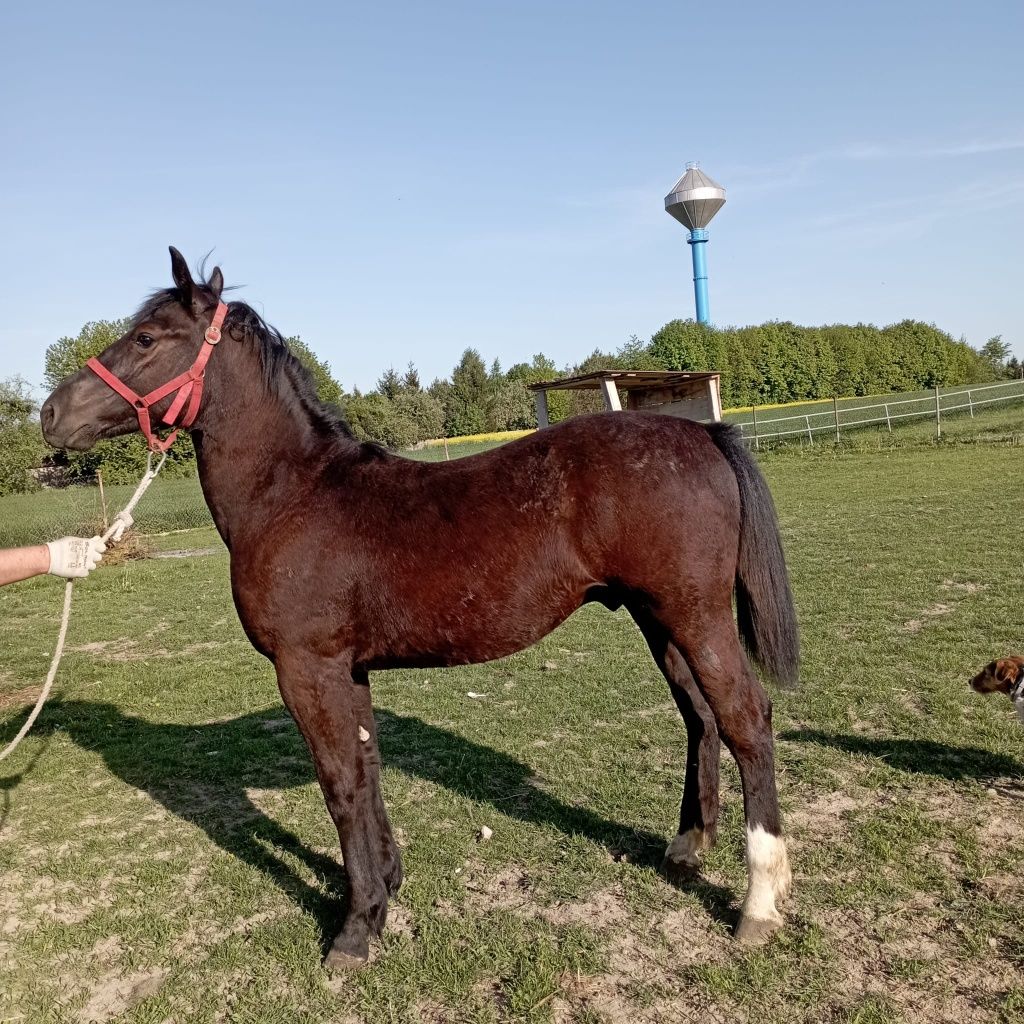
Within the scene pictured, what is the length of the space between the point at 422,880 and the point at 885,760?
2.73 m

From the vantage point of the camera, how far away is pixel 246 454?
10.8ft

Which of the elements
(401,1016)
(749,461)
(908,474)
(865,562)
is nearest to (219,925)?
(401,1016)

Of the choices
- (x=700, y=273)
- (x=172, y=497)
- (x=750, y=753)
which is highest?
(x=700, y=273)

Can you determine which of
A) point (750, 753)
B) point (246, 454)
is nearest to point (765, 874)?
point (750, 753)

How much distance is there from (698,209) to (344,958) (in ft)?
241

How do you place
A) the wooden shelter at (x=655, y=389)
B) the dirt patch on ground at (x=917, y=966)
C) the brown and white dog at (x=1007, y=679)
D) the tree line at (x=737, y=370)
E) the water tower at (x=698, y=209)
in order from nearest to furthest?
the dirt patch on ground at (x=917, y=966)
the brown and white dog at (x=1007, y=679)
the wooden shelter at (x=655, y=389)
the tree line at (x=737, y=370)
the water tower at (x=698, y=209)

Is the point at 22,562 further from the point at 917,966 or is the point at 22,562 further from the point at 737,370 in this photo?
the point at 737,370

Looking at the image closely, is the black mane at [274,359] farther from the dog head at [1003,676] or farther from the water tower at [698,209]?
the water tower at [698,209]

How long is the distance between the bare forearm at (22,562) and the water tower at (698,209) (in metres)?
70.0

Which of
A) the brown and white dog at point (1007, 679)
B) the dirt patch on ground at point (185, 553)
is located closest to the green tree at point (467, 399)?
the dirt patch on ground at point (185, 553)

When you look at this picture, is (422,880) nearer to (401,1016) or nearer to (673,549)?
(401,1016)

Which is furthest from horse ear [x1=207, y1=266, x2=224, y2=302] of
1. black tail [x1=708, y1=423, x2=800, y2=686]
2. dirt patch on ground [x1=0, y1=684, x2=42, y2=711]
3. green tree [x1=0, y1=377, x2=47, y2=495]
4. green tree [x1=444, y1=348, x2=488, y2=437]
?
green tree [x1=444, y1=348, x2=488, y2=437]

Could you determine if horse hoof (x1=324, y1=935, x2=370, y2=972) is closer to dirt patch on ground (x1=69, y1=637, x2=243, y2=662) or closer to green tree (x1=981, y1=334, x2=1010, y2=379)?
dirt patch on ground (x1=69, y1=637, x2=243, y2=662)

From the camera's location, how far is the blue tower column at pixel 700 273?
226 ft
